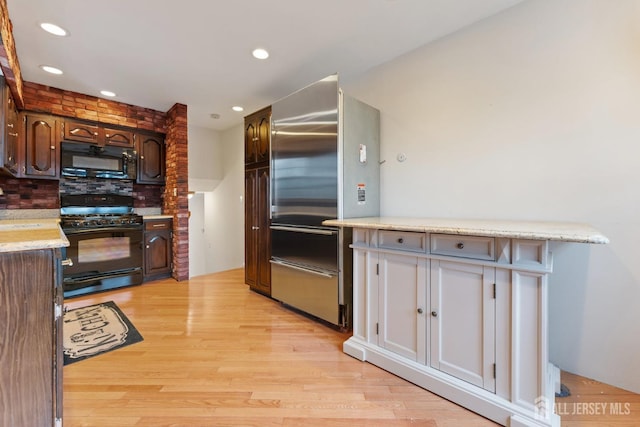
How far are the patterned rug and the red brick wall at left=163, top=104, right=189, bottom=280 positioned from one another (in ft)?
3.48

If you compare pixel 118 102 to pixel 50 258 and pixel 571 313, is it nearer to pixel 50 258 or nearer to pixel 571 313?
pixel 50 258

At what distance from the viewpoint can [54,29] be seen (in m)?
2.20

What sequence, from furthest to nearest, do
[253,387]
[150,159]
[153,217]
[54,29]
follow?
[150,159] < [153,217] < [54,29] < [253,387]

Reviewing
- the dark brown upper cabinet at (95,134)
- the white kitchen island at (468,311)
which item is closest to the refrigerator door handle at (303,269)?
the white kitchen island at (468,311)

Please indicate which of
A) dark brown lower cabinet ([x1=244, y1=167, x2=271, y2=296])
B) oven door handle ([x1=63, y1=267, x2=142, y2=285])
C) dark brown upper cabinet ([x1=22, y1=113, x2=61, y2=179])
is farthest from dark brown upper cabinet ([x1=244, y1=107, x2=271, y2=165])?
dark brown upper cabinet ([x1=22, y1=113, x2=61, y2=179])

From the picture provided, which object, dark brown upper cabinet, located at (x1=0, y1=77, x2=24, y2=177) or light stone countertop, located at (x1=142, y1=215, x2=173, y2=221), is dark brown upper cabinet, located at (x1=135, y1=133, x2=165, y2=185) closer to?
light stone countertop, located at (x1=142, y1=215, x2=173, y2=221)

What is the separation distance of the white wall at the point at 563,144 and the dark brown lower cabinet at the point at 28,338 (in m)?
2.56

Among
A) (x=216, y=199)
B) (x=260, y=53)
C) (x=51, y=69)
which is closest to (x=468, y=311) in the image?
(x=260, y=53)

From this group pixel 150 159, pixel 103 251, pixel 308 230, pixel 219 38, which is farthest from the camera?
pixel 150 159

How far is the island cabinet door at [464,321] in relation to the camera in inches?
56.4

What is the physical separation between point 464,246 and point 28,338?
6.73 ft

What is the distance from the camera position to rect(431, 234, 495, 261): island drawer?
56.3 inches

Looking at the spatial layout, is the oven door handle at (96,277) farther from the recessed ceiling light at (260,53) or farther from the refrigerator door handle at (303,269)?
the recessed ceiling light at (260,53)

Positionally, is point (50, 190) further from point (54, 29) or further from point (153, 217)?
point (54, 29)
